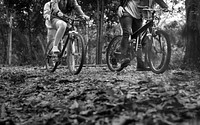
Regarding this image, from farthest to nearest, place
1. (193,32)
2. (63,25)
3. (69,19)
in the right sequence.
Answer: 1. (193,32)
2. (69,19)
3. (63,25)

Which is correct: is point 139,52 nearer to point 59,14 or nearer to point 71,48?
point 71,48

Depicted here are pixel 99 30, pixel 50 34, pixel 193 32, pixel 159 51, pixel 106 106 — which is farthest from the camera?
pixel 99 30

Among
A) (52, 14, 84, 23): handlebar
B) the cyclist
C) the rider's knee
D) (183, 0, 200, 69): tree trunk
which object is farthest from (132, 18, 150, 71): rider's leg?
(183, 0, 200, 69): tree trunk

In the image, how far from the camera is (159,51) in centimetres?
561

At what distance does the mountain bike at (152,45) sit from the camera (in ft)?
17.8

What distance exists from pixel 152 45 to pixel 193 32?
3.80m

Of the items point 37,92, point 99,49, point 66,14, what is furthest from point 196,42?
point 99,49

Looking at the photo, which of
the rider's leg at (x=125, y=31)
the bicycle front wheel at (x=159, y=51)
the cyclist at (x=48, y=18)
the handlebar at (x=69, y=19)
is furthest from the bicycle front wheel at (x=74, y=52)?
the bicycle front wheel at (x=159, y=51)

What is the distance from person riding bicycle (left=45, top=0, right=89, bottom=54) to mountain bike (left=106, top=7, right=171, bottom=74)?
1.36m

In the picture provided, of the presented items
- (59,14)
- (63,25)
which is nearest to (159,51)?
(63,25)

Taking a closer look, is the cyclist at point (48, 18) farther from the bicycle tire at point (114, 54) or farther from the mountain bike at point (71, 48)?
the bicycle tire at point (114, 54)

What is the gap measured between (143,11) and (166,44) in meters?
1.34

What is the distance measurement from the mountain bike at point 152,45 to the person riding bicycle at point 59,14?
1.36 metres

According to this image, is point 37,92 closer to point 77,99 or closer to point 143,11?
point 77,99
